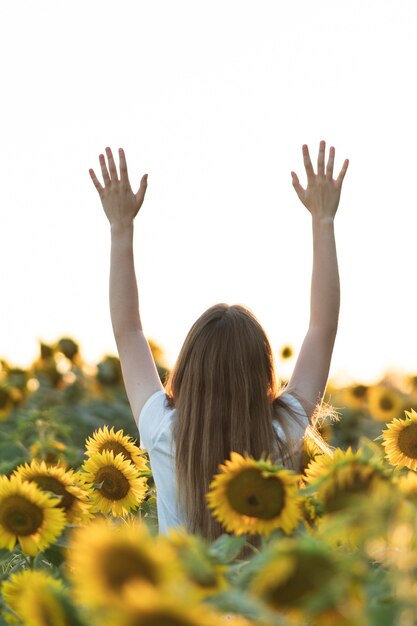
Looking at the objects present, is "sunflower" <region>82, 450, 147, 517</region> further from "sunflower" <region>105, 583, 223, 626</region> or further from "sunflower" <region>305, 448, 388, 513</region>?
"sunflower" <region>105, 583, 223, 626</region>

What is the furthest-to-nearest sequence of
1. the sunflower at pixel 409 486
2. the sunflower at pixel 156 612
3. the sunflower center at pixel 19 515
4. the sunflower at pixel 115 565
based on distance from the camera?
the sunflower center at pixel 19 515
the sunflower at pixel 409 486
the sunflower at pixel 115 565
the sunflower at pixel 156 612

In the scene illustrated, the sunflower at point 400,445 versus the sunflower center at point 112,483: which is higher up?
the sunflower at point 400,445

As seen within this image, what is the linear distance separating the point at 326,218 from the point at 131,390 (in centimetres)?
80

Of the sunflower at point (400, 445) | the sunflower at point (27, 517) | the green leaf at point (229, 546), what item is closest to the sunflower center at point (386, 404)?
the sunflower at point (400, 445)

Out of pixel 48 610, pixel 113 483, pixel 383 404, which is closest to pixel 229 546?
pixel 48 610

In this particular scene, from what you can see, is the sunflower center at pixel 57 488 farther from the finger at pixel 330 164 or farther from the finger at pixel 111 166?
the finger at pixel 330 164

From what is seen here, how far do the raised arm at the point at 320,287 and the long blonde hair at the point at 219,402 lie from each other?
0.56ft

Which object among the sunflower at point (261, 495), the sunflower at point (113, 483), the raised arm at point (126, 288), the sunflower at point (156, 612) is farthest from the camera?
the raised arm at point (126, 288)

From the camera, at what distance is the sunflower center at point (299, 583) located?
4.43 ft

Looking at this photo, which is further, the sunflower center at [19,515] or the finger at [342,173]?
the finger at [342,173]

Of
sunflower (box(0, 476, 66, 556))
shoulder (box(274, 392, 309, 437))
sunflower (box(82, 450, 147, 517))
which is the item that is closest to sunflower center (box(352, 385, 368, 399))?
shoulder (box(274, 392, 309, 437))

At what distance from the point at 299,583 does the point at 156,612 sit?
10.3 inches

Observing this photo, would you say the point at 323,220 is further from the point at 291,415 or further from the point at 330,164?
the point at 291,415

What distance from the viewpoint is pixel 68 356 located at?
8.37 meters
